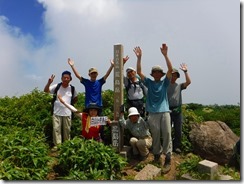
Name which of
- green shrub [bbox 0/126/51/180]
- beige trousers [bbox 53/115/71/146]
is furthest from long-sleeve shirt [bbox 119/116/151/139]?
green shrub [bbox 0/126/51/180]

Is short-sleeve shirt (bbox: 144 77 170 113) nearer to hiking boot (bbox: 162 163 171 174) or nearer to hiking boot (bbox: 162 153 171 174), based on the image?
hiking boot (bbox: 162 153 171 174)

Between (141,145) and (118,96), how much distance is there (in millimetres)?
1157

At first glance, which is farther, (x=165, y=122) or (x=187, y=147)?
(x=187, y=147)

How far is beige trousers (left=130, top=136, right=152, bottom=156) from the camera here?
255 inches

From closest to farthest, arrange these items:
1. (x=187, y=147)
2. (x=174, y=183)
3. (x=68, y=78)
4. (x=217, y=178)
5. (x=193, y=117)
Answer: (x=174, y=183), (x=217, y=178), (x=68, y=78), (x=187, y=147), (x=193, y=117)

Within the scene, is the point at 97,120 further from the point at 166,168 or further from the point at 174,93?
the point at 174,93

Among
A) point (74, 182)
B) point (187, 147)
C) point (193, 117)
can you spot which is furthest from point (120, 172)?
point (193, 117)

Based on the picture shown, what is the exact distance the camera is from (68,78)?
6.75m

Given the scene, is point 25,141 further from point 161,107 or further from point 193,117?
point 193,117

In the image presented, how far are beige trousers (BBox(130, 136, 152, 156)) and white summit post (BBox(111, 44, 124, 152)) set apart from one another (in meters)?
0.28

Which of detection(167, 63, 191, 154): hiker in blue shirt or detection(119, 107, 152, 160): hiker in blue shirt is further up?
detection(167, 63, 191, 154): hiker in blue shirt

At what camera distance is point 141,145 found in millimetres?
6480

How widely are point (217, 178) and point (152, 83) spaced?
6.71 feet

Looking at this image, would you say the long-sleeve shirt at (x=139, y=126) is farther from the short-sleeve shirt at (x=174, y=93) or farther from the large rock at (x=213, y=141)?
the large rock at (x=213, y=141)
